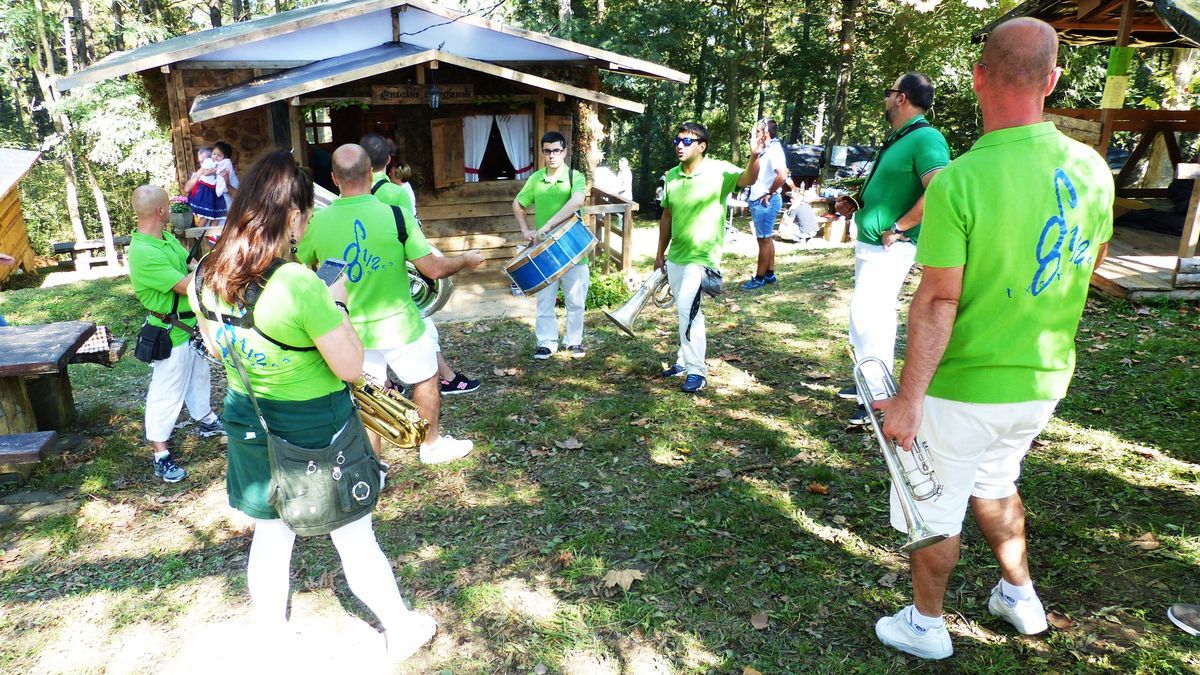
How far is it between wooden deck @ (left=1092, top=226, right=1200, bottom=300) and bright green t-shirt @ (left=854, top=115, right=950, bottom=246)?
4017 millimetres

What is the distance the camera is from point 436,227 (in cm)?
1189

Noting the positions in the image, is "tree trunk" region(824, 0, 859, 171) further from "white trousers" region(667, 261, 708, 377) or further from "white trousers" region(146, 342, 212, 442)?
"white trousers" region(146, 342, 212, 442)

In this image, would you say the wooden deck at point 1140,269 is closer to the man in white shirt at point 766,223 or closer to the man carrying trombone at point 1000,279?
the man in white shirt at point 766,223

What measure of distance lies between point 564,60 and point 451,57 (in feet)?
7.92

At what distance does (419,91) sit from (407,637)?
873 centimetres

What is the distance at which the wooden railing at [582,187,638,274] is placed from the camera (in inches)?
401

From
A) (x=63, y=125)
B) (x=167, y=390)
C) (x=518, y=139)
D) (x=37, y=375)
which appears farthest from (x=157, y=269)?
(x=63, y=125)

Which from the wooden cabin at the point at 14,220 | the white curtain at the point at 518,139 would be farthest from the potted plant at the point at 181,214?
the wooden cabin at the point at 14,220

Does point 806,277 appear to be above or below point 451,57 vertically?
below

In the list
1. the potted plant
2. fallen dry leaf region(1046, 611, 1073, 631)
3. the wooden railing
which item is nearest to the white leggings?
fallen dry leaf region(1046, 611, 1073, 631)

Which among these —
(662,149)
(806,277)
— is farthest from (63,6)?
(806,277)

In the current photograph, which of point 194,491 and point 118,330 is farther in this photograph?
point 118,330

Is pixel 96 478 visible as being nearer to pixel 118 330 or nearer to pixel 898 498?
pixel 898 498

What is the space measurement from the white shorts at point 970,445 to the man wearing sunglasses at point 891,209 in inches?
60.7
